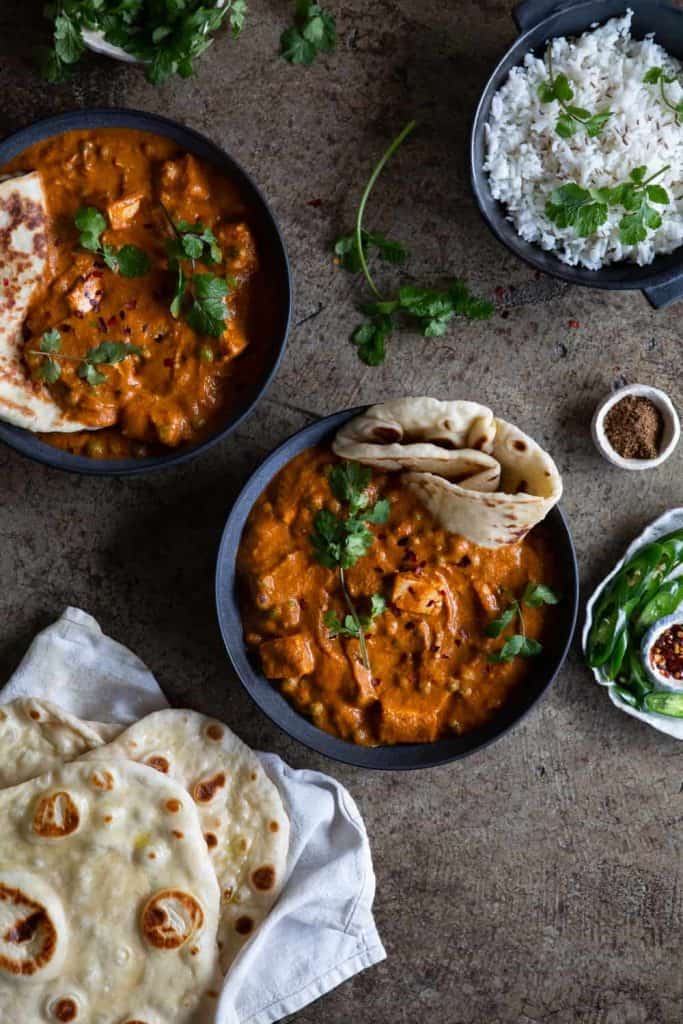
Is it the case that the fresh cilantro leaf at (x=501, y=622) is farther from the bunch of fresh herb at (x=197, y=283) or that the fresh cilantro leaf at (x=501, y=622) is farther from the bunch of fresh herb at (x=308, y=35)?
the bunch of fresh herb at (x=308, y=35)

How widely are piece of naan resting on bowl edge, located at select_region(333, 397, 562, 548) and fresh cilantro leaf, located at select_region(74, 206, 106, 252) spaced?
104cm

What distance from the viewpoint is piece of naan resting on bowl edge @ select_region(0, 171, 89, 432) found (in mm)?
3221

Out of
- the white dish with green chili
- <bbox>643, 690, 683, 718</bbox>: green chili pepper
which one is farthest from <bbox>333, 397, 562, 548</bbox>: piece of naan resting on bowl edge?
<bbox>643, 690, 683, 718</bbox>: green chili pepper

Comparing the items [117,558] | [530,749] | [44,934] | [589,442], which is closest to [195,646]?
[117,558]

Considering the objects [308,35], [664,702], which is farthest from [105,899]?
[308,35]

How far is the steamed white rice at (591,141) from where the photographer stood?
3389 millimetres

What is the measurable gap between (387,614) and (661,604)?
3.62 ft

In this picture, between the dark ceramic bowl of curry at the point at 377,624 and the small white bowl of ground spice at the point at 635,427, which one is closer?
the dark ceramic bowl of curry at the point at 377,624

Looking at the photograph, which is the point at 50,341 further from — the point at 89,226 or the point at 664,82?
the point at 664,82

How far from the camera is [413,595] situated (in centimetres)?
332

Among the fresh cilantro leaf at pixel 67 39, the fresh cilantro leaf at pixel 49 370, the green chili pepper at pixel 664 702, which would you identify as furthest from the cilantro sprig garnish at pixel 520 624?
the fresh cilantro leaf at pixel 67 39

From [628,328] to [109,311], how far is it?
6.46 feet

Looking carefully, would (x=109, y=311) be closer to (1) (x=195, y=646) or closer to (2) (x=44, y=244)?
(2) (x=44, y=244)

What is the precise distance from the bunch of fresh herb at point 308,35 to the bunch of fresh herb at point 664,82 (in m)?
1.14
